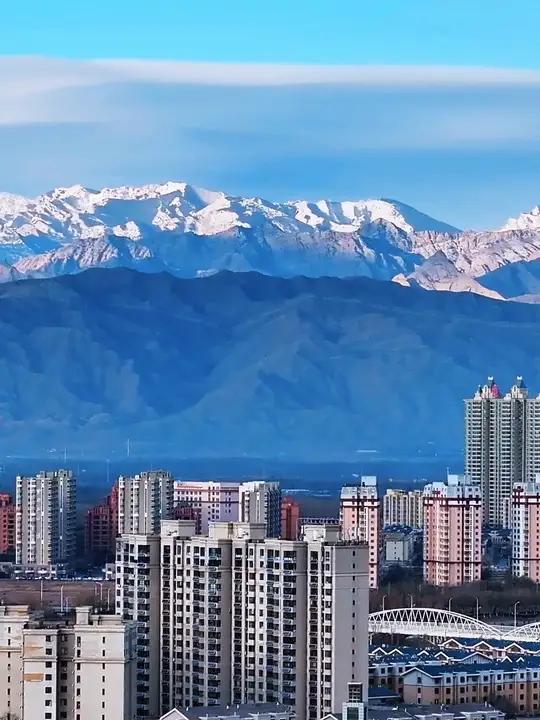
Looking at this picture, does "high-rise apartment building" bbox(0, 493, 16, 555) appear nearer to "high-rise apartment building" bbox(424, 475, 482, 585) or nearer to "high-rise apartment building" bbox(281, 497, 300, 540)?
"high-rise apartment building" bbox(281, 497, 300, 540)

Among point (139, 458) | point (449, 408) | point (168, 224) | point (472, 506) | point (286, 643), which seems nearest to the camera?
point (286, 643)

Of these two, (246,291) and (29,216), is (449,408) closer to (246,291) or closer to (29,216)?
(246,291)

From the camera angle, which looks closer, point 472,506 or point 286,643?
point 286,643

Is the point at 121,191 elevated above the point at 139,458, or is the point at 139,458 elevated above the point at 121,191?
the point at 121,191

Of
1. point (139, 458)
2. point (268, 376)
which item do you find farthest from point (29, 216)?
point (139, 458)

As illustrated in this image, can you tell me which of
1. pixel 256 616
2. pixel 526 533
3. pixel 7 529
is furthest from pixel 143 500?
pixel 256 616

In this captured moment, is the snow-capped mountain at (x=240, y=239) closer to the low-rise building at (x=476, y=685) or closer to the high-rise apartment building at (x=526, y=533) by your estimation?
the high-rise apartment building at (x=526, y=533)

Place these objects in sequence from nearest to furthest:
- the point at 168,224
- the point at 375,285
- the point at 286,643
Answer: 1. the point at 286,643
2. the point at 375,285
3. the point at 168,224
